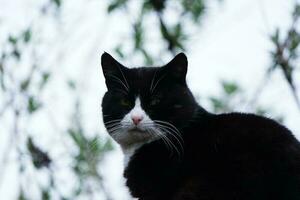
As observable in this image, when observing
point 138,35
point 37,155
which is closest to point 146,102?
point 138,35

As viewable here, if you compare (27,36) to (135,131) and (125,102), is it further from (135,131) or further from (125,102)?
(135,131)

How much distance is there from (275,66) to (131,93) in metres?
0.93

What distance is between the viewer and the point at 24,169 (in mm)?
5504

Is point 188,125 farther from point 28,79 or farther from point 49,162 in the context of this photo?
point 28,79

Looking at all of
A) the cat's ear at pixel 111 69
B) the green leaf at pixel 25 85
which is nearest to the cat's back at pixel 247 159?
the cat's ear at pixel 111 69

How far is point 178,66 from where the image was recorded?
16.4 ft

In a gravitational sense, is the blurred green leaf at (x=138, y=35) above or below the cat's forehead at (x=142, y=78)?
above

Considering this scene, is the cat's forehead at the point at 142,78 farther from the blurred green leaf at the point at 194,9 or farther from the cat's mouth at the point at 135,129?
the blurred green leaf at the point at 194,9

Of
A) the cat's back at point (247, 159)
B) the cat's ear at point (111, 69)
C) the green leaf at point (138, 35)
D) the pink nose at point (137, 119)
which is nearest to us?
the cat's back at point (247, 159)

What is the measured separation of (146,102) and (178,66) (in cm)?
32

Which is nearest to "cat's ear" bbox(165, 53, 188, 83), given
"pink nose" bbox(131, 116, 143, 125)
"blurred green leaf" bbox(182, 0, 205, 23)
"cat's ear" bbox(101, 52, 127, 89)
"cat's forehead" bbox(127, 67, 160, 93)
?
"cat's forehead" bbox(127, 67, 160, 93)

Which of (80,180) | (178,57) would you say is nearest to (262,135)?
(178,57)

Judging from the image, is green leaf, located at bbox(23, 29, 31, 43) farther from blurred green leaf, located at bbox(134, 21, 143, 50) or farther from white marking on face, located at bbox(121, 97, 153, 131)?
white marking on face, located at bbox(121, 97, 153, 131)

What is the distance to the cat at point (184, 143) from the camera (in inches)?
168
